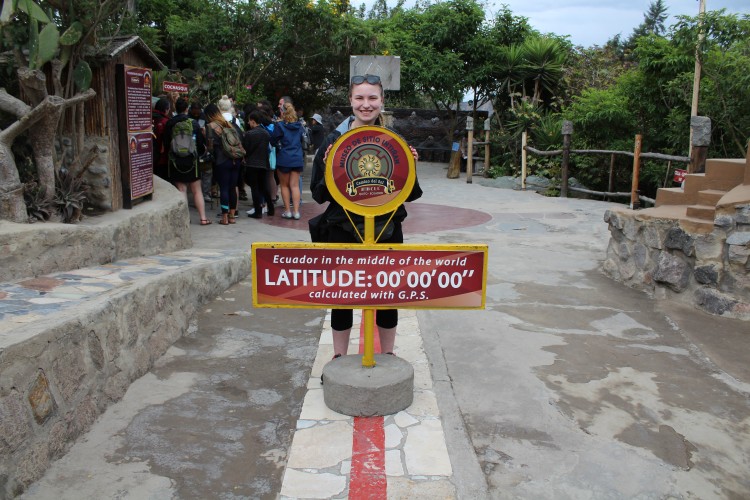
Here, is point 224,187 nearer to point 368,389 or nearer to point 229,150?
point 229,150

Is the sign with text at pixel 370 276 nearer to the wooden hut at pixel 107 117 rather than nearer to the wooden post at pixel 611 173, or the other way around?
the wooden hut at pixel 107 117

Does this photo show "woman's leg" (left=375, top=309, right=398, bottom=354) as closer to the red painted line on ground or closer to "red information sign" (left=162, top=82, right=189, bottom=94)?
the red painted line on ground

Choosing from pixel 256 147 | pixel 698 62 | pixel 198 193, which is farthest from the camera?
pixel 698 62

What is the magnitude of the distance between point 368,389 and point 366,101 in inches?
57.5

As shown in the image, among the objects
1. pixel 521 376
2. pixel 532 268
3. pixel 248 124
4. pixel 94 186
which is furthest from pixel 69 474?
pixel 248 124

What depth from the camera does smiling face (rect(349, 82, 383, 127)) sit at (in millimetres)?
3475

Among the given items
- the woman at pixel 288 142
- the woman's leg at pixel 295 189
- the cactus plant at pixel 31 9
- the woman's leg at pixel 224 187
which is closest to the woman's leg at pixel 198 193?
the woman's leg at pixel 224 187

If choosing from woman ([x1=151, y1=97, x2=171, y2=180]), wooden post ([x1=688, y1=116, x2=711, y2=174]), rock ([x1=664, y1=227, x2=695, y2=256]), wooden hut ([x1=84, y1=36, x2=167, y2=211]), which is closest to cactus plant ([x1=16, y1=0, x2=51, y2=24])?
wooden hut ([x1=84, y1=36, x2=167, y2=211])

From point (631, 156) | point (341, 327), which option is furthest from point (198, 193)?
point (631, 156)

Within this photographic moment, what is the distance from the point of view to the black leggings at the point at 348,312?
3.66 metres

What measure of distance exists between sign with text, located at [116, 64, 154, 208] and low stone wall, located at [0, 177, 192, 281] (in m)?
0.20

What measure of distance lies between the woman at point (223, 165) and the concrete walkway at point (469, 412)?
3261mm

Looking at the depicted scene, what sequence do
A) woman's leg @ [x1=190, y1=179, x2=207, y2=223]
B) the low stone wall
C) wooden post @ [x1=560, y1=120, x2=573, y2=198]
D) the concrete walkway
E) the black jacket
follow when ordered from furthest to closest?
wooden post @ [x1=560, y1=120, x2=573, y2=198]
woman's leg @ [x1=190, y1=179, x2=207, y2=223]
the black jacket
the low stone wall
the concrete walkway

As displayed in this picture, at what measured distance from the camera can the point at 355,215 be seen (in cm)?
358
